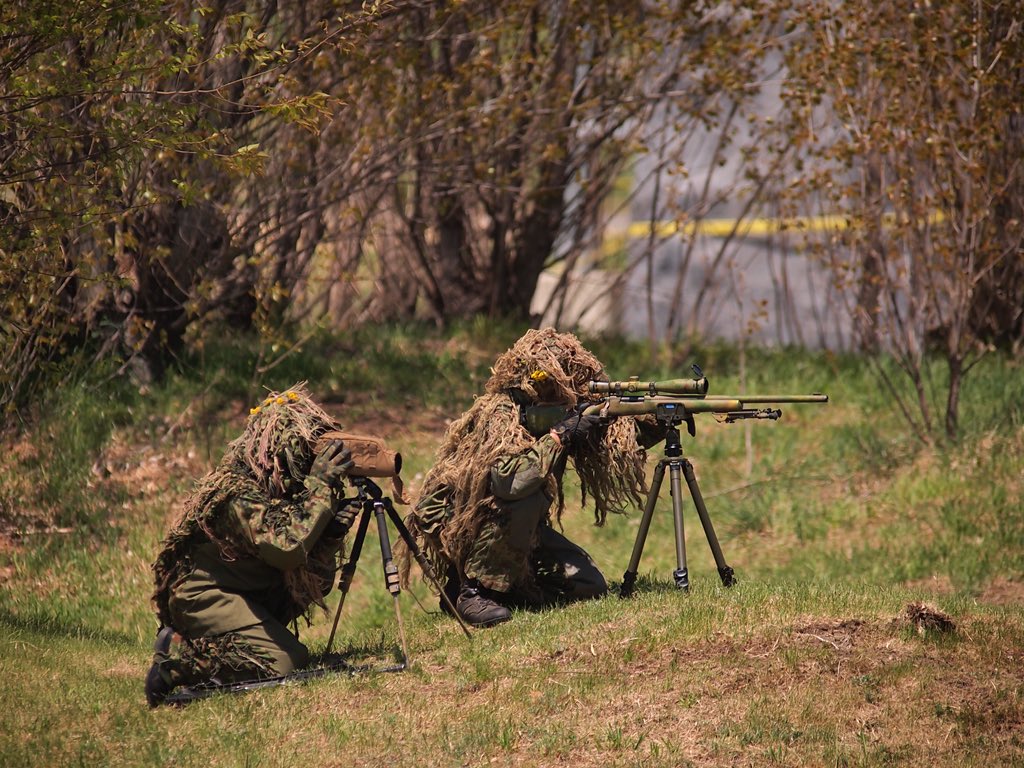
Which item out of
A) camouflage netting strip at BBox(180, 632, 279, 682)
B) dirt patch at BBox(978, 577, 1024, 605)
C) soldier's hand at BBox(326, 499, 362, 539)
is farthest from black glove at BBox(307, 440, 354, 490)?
dirt patch at BBox(978, 577, 1024, 605)

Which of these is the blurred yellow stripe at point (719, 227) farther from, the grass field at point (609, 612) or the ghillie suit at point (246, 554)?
the ghillie suit at point (246, 554)

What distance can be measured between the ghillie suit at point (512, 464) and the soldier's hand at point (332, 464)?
94 cm

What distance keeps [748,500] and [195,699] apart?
18.8 ft

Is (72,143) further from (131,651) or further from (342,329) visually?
(342,329)

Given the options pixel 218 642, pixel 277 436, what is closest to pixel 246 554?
pixel 218 642

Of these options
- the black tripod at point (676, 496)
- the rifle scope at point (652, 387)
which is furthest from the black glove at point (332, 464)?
the black tripod at point (676, 496)

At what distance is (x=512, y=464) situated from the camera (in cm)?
679

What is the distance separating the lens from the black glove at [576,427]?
22.3ft

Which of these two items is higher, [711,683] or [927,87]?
[927,87]

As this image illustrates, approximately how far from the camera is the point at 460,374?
42.5 feet

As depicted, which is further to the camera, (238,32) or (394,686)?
(238,32)

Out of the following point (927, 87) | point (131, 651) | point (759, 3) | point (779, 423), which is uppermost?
point (759, 3)

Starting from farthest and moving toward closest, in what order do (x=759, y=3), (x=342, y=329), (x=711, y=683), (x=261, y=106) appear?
(x=342, y=329) → (x=759, y=3) → (x=261, y=106) → (x=711, y=683)

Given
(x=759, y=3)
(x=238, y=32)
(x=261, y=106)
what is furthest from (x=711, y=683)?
(x=759, y=3)
